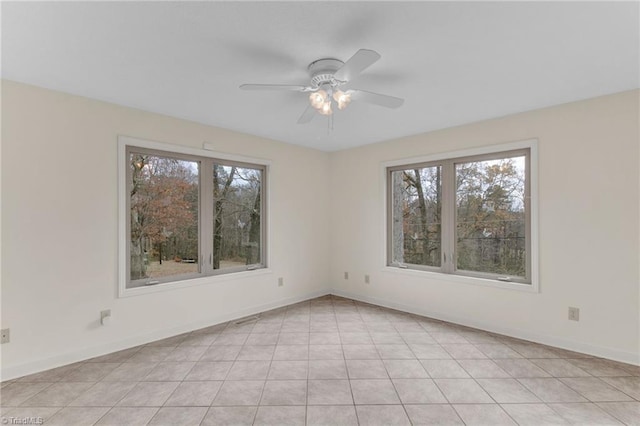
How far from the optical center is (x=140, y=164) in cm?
333

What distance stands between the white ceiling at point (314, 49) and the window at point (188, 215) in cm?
74

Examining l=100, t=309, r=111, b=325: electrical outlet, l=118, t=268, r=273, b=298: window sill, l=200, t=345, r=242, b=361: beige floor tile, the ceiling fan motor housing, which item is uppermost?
the ceiling fan motor housing

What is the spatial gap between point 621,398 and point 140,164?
15.1 ft

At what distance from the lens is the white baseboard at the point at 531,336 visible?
2760 mm

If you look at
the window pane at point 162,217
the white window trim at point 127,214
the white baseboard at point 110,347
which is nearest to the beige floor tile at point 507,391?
the white baseboard at point 110,347

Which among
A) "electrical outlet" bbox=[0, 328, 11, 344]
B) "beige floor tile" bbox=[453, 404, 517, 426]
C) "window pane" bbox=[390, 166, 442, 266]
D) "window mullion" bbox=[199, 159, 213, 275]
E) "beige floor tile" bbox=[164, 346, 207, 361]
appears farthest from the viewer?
"window pane" bbox=[390, 166, 442, 266]

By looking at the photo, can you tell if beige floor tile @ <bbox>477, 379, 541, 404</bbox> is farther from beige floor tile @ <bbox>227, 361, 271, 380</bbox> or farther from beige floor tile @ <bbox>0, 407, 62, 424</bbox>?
beige floor tile @ <bbox>0, 407, 62, 424</bbox>

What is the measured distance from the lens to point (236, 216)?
4223 millimetres

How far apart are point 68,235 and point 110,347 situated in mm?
A: 1139

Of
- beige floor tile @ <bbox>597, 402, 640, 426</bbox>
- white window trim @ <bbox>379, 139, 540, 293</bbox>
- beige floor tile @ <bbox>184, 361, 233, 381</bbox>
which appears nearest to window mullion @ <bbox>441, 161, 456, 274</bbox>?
white window trim @ <bbox>379, 139, 540, 293</bbox>

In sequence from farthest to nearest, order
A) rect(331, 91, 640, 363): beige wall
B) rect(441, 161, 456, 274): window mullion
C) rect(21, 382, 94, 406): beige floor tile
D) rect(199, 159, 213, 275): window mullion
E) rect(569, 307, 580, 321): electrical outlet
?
rect(441, 161, 456, 274): window mullion
rect(199, 159, 213, 275): window mullion
rect(569, 307, 580, 321): electrical outlet
rect(331, 91, 640, 363): beige wall
rect(21, 382, 94, 406): beige floor tile

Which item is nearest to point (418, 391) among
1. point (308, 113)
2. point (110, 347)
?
point (308, 113)

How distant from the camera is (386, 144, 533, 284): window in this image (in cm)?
348

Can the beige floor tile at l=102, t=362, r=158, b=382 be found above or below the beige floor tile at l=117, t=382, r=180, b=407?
below
